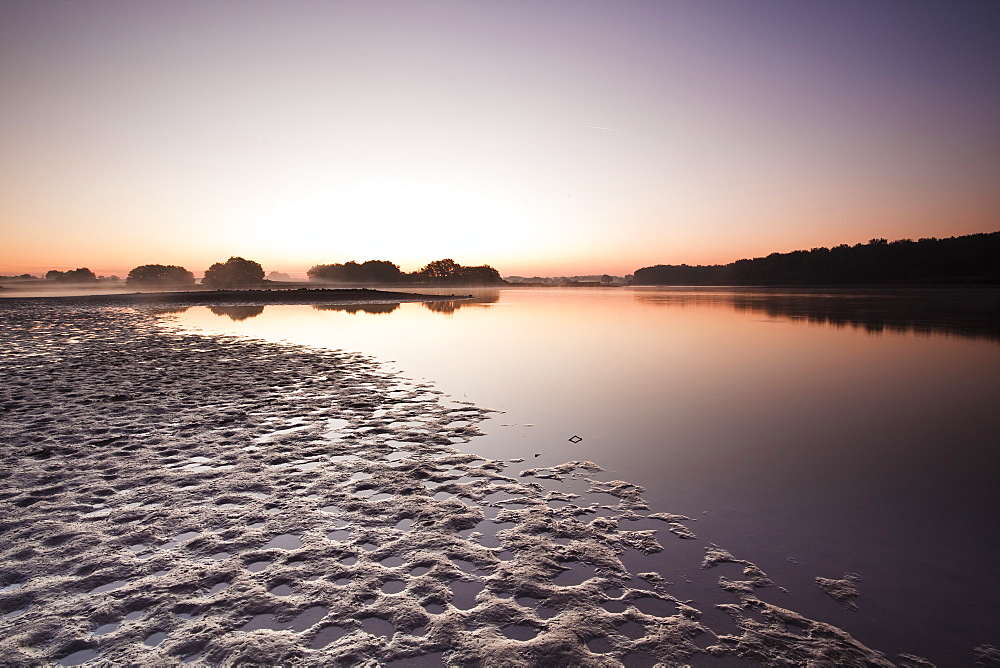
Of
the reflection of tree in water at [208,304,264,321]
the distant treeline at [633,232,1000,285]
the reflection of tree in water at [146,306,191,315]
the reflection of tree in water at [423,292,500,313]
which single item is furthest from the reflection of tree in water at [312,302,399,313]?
the distant treeline at [633,232,1000,285]

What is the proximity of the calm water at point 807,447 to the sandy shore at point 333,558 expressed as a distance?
606mm

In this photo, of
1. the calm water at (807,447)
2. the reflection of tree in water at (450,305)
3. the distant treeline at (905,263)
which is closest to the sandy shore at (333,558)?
the calm water at (807,447)

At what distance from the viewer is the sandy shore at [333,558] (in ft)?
11.6

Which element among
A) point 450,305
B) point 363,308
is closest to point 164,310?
point 363,308

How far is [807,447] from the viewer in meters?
8.34

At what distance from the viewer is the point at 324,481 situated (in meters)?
6.62

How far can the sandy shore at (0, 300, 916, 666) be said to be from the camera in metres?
3.55

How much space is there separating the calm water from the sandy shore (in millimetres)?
606

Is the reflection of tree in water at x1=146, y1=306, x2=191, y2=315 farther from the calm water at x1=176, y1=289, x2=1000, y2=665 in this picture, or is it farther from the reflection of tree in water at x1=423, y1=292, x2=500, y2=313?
the calm water at x1=176, y1=289, x2=1000, y2=665

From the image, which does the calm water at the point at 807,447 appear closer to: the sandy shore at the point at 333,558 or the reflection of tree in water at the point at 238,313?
the sandy shore at the point at 333,558

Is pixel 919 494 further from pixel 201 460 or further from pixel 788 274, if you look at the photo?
pixel 788 274

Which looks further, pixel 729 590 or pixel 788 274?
pixel 788 274

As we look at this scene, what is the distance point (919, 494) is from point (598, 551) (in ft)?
16.3

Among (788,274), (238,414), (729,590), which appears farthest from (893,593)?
(788,274)
